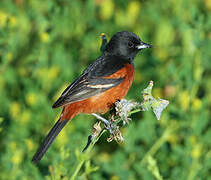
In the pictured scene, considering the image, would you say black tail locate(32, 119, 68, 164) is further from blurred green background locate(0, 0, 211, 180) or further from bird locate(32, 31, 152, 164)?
blurred green background locate(0, 0, 211, 180)

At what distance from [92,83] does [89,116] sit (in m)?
1.50

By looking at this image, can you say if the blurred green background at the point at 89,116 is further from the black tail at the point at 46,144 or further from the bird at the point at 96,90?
the bird at the point at 96,90

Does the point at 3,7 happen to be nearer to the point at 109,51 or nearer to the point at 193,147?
the point at 109,51

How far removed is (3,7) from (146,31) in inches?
86.6

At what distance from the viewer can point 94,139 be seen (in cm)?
309

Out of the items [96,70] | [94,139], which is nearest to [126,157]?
[96,70]

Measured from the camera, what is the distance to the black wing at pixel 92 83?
4.02 meters

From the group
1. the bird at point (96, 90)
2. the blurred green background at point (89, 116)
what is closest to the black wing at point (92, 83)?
the bird at point (96, 90)

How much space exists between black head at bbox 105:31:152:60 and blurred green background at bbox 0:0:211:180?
1.63ft

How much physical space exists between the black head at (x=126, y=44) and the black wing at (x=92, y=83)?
0.88ft

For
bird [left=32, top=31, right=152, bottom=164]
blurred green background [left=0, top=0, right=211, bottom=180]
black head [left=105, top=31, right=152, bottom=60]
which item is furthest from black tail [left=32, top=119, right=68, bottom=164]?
black head [left=105, top=31, right=152, bottom=60]

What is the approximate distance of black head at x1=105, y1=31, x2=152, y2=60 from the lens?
186 inches

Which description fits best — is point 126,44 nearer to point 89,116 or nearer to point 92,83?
point 92,83

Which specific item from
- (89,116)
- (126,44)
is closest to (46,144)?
(126,44)
